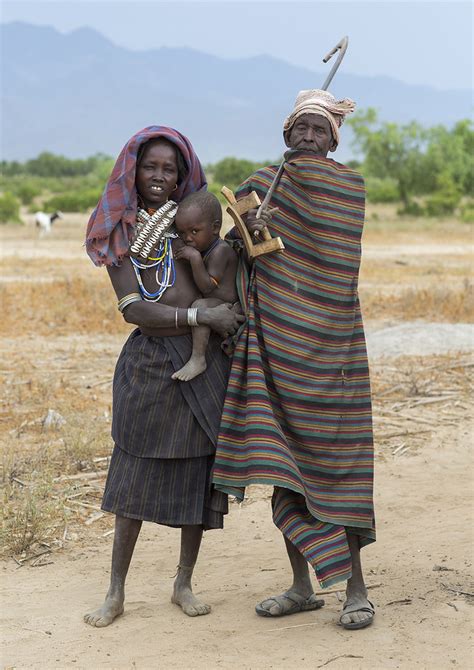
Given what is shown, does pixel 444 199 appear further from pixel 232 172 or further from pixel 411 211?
pixel 232 172

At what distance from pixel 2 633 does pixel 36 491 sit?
134cm

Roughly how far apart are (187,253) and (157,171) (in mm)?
320

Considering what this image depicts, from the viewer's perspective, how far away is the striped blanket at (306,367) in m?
3.38

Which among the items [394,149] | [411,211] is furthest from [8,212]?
[394,149]

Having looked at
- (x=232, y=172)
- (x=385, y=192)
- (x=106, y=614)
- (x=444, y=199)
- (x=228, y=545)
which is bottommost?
(x=228, y=545)

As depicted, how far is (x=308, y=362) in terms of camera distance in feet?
11.3

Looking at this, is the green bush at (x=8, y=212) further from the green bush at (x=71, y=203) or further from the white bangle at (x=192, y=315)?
the white bangle at (x=192, y=315)

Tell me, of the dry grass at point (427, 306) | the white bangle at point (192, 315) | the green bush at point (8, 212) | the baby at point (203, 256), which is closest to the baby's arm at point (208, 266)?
the baby at point (203, 256)

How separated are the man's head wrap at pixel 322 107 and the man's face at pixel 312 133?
17 mm

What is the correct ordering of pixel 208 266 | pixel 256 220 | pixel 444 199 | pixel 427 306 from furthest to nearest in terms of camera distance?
1. pixel 444 199
2. pixel 427 306
3. pixel 208 266
4. pixel 256 220

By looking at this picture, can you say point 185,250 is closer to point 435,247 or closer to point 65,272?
point 65,272

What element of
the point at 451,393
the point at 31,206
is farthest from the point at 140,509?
the point at 31,206

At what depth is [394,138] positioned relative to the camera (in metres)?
32.4

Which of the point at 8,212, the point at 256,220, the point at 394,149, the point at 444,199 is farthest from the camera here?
the point at 394,149
